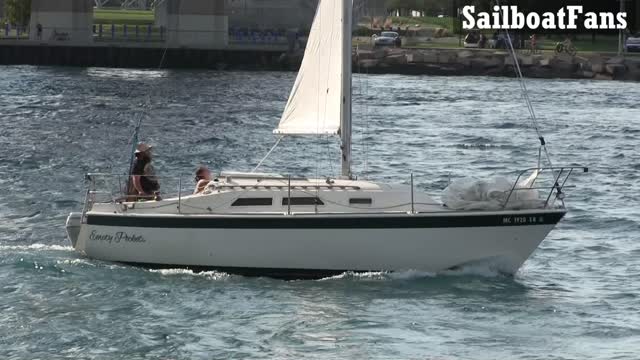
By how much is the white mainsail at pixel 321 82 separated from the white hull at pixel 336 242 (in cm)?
269

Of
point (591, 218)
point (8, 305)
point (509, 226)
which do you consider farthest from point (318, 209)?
point (591, 218)

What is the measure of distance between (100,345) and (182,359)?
1.55m

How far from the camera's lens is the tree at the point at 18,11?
127m

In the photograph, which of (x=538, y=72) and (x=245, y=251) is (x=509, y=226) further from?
(x=538, y=72)

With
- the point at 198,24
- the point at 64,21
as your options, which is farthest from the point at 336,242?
the point at 64,21

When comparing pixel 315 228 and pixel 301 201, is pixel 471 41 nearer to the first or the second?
pixel 301 201

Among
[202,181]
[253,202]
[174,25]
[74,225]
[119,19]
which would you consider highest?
[174,25]

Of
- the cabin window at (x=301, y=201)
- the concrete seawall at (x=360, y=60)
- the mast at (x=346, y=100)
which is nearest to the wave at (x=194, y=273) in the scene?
the cabin window at (x=301, y=201)

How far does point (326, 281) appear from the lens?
84.6 ft

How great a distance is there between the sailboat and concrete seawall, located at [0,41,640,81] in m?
71.0

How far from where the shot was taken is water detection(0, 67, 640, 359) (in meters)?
22.7

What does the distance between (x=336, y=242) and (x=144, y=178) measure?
167 inches

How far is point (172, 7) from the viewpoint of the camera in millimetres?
108562

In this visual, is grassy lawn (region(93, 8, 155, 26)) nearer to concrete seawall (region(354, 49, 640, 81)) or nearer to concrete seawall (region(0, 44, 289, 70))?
concrete seawall (region(0, 44, 289, 70))
